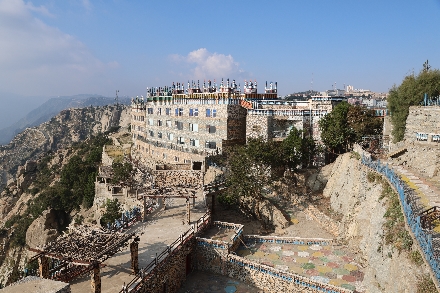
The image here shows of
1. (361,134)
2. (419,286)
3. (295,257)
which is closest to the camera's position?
(419,286)

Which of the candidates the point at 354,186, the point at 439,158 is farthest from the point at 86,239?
the point at 439,158

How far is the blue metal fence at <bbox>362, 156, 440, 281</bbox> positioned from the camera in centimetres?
1556

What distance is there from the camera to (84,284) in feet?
68.4

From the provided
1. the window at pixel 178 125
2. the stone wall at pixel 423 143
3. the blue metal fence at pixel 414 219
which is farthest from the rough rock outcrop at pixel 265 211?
the window at pixel 178 125

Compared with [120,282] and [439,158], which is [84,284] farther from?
[439,158]

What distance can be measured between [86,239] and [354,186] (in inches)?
983

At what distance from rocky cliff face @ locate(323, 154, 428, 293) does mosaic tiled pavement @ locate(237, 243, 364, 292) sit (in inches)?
43.3

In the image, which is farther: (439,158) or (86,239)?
(439,158)

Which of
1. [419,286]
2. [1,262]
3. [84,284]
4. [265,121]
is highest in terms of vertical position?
[265,121]

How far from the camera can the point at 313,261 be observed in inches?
1089

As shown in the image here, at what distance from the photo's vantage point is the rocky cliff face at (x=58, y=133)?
483ft

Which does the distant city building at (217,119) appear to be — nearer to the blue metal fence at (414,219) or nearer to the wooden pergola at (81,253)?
the blue metal fence at (414,219)

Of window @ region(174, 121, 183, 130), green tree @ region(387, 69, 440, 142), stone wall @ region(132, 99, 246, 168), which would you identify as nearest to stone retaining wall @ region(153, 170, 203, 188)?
stone wall @ region(132, 99, 246, 168)

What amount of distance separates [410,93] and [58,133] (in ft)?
534
